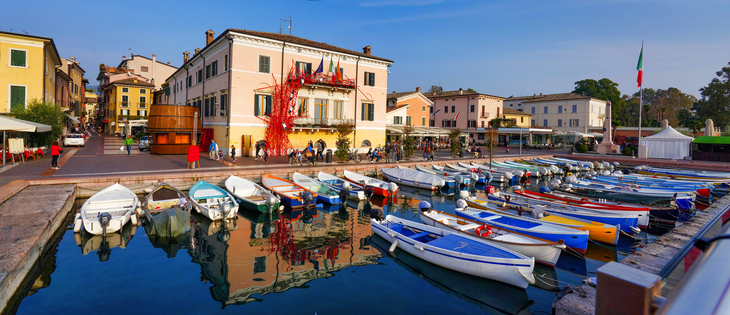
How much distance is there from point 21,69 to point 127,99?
35.6 m

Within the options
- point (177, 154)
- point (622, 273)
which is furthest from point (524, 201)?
point (177, 154)

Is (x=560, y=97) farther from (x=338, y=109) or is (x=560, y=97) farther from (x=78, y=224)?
(x=78, y=224)

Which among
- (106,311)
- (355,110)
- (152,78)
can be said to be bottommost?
(106,311)

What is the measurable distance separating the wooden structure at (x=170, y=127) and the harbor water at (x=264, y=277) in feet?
59.0

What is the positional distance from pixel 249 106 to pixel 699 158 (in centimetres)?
4379

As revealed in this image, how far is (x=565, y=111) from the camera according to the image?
68.6 meters

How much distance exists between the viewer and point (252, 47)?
30781 millimetres

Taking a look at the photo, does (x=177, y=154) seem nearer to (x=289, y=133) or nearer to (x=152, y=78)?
(x=289, y=133)

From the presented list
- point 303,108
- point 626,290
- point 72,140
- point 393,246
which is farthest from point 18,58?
point 626,290

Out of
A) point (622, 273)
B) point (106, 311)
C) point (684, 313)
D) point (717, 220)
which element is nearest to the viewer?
point (684, 313)

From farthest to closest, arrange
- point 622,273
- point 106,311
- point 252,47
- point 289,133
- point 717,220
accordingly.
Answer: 1. point 289,133
2. point 252,47
3. point 717,220
4. point 106,311
5. point 622,273

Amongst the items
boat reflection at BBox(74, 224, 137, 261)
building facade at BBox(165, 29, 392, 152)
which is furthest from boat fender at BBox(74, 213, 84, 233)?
building facade at BBox(165, 29, 392, 152)

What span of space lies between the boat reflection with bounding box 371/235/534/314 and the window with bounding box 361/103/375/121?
27.0m

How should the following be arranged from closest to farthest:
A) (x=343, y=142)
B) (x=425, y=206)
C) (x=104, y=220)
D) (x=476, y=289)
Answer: (x=476, y=289) → (x=104, y=220) → (x=425, y=206) → (x=343, y=142)
